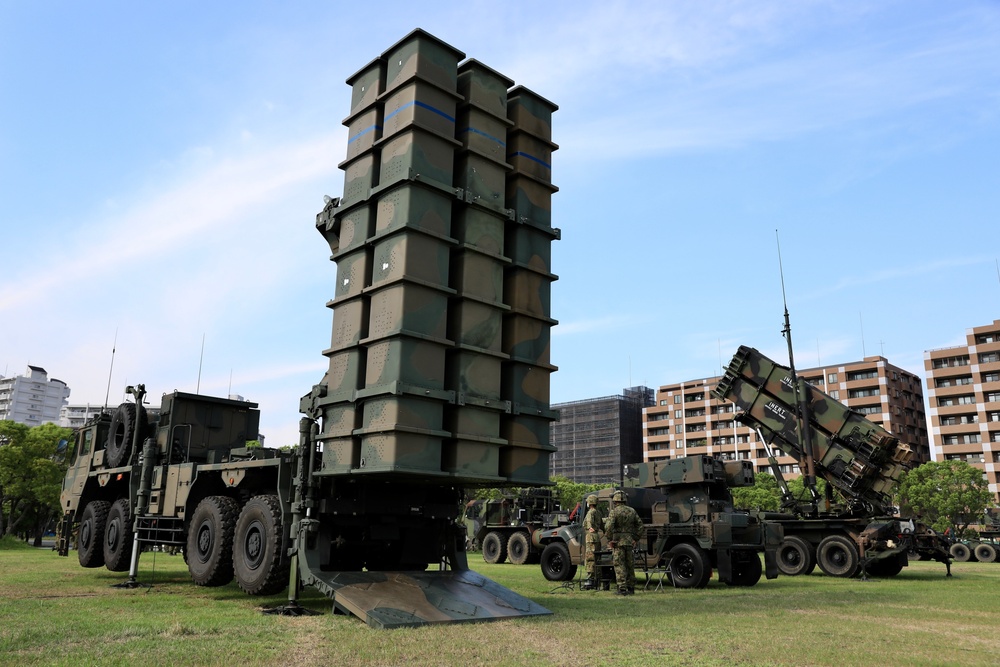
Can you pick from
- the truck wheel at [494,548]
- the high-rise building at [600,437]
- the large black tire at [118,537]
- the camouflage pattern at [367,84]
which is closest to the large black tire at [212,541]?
the large black tire at [118,537]

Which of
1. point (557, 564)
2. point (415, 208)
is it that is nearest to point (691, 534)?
point (557, 564)

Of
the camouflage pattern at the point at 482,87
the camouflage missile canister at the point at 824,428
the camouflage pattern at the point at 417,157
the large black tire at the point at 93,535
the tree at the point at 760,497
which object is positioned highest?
the camouflage pattern at the point at 482,87

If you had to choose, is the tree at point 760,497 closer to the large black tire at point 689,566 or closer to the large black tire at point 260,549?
the large black tire at point 689,566

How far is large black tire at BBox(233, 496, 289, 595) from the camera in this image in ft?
29.9

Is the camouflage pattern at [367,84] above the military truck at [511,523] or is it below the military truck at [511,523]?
above

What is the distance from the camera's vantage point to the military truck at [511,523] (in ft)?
72.8

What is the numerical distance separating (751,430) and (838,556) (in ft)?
230

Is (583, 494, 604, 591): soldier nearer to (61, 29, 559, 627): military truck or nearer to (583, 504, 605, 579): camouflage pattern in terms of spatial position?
(583, 504, 605, 579): camouflage pattern

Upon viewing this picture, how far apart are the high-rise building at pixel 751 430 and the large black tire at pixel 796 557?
47.6 m

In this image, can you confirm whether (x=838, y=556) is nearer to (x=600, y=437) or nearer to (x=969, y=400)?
(x=969, y=400)

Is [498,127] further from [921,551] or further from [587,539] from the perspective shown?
[921,551]

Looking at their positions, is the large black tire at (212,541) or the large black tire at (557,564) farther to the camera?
the large black tire at (557,564)

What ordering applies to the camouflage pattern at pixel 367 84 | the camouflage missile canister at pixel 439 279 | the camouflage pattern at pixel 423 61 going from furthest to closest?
the camouflage pattern at pixel 367 84, the camouflage pattern at pixel 423 61, the camouflage missile canister at pixel 439 279

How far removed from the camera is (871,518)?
19.3 m
